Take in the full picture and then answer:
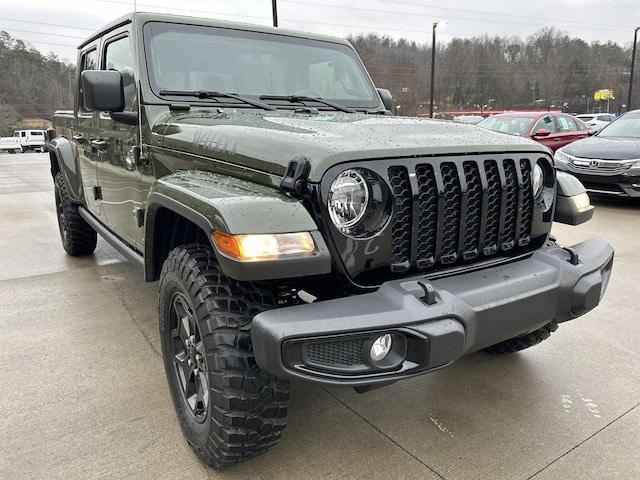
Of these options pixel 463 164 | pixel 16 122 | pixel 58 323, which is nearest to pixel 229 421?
pixel 463 164

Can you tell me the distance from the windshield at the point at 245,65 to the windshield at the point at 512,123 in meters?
8.05

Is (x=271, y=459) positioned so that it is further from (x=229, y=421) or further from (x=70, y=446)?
(x=70, y=446)

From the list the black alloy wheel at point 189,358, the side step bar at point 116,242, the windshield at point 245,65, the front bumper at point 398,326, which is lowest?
the black alloy wheel at point 189,358

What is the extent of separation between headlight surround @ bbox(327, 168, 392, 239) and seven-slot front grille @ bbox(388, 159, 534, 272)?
44 mm

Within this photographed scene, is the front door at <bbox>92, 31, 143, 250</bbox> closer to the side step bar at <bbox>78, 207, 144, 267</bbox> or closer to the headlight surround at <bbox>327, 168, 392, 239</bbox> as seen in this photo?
the side step bar at <bbox>78, 207, 144, 267</bbox>

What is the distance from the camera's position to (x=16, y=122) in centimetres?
5184

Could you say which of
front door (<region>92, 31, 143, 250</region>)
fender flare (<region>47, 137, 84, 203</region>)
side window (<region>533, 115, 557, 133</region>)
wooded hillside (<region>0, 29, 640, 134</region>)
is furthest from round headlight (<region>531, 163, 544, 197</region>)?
wooded hillside (<region>0, 29, 640, 134</region>)

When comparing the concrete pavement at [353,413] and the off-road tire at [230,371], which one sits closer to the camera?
the off-road tire at [230,371]

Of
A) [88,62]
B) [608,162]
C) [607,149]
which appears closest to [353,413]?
[88,62]

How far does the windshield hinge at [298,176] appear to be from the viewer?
1.82m

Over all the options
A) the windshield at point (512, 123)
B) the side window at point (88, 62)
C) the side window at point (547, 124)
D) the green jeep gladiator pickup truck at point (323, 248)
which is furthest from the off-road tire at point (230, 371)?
the side window at point (547, 124)

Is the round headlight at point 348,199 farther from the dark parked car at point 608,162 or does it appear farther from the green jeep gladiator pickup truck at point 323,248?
the dark parked car at point 608,162

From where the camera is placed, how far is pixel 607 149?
25.9 ft

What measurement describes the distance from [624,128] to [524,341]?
7.67 meters
